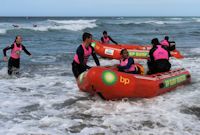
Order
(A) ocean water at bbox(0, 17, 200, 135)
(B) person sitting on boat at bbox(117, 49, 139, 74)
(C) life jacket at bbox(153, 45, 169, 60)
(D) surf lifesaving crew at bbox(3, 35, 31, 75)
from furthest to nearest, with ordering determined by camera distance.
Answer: (D) surf lifesaving crew at bbox(3, 35, 31, 75) → (C) life jacket at bbox(153, 45, 169, 60) → (B) person sitting on boat at bbox(117, 49, 139, 74) → (A) ocean water at bbox(0, 17, 200, 135)

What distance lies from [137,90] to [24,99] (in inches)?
97.8

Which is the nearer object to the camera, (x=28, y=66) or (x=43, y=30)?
(x=28, y=66)

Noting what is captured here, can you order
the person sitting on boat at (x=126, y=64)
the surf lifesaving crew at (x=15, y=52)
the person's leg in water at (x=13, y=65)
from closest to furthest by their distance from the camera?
the person sitting on boat at (x=126, y=64)
the surf lifesaving crew at (x=15, y=52)
the person's leg in water at (x=13, y=65)

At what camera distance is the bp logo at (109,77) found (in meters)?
7.30

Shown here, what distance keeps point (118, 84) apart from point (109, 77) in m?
0.26

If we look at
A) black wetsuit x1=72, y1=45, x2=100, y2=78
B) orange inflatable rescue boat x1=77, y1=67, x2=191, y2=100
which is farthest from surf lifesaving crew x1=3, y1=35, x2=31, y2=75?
orange inflatable rescue boat x1=77, y1=67, x2=191, y2=100

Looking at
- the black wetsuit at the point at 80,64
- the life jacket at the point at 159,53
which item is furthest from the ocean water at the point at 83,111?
the life jacket at the point at 159,53

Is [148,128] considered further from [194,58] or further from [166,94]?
[194,58]

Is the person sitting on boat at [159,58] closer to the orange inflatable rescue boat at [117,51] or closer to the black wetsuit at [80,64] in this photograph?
the black wetsuit at [80,64]

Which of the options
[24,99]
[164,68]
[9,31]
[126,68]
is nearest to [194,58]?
[164,68]

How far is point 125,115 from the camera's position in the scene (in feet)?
22.4

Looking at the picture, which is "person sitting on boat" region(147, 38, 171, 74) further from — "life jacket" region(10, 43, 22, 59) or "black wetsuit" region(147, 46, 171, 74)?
"life jacket" region(10, 43, 22, 59)

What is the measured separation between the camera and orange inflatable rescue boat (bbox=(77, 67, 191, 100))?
731 centimetres

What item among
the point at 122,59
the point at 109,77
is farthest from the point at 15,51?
the point at 109,77
